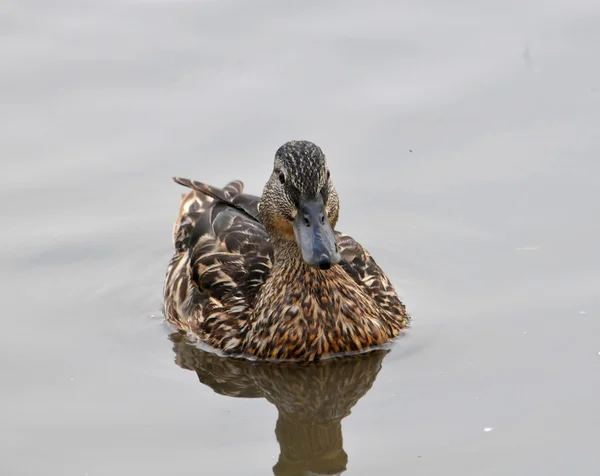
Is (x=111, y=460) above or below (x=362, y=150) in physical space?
below

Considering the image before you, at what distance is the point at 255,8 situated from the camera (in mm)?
13234

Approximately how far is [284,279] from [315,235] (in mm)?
903

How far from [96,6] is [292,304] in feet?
17.1

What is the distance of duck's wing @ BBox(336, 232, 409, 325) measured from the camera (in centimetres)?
965

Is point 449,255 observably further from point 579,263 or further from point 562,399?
point 562,399

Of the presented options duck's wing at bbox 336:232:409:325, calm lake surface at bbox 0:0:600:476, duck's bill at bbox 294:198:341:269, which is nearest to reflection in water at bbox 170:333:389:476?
calm lake surface at bbox 0:0:600:476

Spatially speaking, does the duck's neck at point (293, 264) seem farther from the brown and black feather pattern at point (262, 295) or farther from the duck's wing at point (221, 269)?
the duck's wing at point (221, 269)

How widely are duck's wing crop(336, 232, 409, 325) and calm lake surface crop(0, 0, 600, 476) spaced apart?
0.19m

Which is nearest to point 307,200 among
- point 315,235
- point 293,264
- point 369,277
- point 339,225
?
point 315,235

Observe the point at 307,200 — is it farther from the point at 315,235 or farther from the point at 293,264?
the point at 293,264

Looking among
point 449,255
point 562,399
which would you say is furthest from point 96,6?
point 562,399

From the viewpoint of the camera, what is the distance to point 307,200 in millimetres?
8734

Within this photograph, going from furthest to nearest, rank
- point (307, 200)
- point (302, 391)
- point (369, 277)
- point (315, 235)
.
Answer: point (369, 277), point (302, 391), point (307, 200), point (315, 235)

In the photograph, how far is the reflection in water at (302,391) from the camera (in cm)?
808
